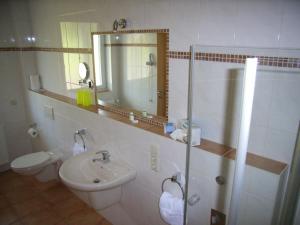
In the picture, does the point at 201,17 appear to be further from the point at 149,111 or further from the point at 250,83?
the point at 149,111

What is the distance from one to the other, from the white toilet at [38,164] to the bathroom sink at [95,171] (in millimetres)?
885

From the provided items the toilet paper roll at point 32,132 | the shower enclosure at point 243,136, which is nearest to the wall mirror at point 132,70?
the shower enclosure at point 243,136

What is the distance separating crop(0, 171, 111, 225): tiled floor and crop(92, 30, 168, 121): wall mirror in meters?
1.33

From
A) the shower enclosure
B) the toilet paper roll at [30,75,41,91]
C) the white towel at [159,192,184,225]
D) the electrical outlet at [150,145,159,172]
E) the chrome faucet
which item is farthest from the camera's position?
the toilet paper roll at [30,75,41,91]

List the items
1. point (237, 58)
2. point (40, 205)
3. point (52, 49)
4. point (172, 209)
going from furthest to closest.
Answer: point (52, 49), point (40, 205), point (172, 209), point (237, 58)

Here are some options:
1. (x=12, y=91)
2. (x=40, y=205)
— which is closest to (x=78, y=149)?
(x=40, y=205)

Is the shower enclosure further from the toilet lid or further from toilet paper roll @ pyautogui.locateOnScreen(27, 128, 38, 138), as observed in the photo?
toilet paper roll @ pyautogui.locateOnScreen(27, 128, 38, 138)

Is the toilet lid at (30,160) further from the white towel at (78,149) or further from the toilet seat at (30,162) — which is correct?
the white towel at (78,149)

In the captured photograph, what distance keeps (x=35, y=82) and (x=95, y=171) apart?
194 cm

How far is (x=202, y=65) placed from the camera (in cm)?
160

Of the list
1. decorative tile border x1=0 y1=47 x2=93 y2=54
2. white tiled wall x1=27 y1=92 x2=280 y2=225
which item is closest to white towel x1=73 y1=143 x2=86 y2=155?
white tiled wall x1=27 y1=92 x2=280 y2=225

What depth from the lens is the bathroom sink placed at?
79.8 inches

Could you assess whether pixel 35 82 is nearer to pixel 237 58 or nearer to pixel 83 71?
pixel 83 71

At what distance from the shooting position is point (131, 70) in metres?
2.24
